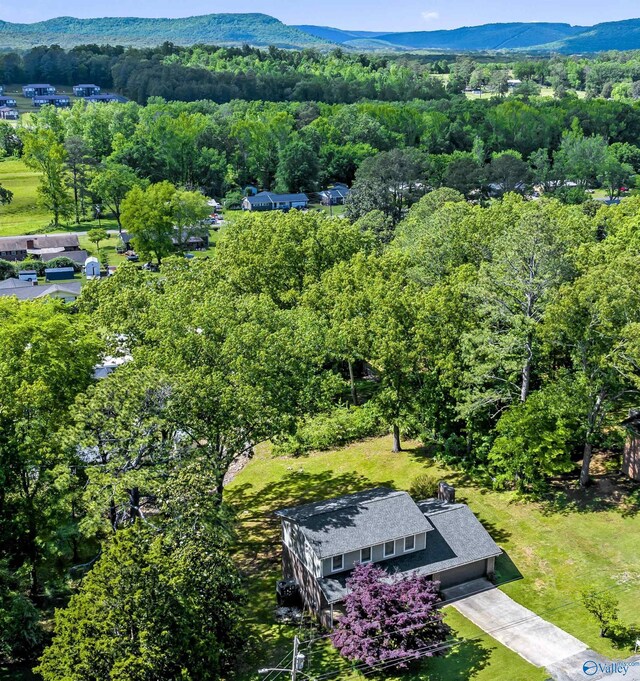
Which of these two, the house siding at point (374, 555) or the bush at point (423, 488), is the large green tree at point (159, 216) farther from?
the house siding at point (374, 555)

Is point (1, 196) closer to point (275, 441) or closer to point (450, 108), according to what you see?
point (275, 441)

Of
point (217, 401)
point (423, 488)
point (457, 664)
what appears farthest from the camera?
point (423, 488)

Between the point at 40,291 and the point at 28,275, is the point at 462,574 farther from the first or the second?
the point at 28,275

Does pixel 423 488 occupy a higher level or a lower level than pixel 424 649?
lower

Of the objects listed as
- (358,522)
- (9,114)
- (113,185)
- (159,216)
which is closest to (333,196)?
(113,185)

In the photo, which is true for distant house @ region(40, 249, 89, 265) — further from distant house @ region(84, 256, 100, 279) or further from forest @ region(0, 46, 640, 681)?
forest @ region(0, 46, 640, 681)

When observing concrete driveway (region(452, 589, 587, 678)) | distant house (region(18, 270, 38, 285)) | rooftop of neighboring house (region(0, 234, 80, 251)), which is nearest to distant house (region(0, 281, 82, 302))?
distant house (region(18, 270, 38, 285))

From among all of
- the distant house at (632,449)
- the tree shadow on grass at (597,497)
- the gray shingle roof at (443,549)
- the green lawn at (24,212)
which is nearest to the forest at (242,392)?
the tree shadow on grass at (597,497)
